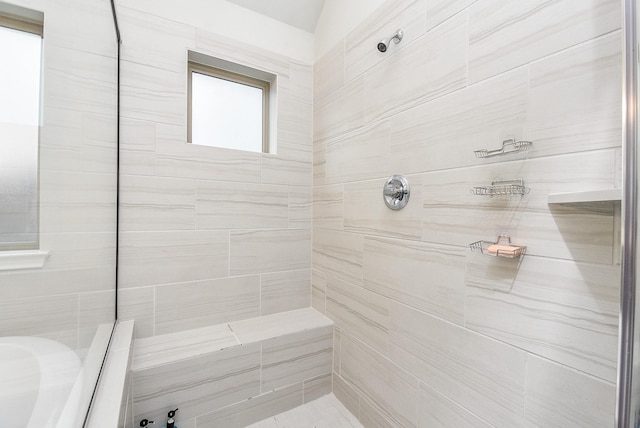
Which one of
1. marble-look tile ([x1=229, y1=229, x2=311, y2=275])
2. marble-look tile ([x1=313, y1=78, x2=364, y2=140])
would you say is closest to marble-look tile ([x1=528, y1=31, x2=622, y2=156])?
marble-look tile ([x1=313, y1=78, x2=364, y2=140])

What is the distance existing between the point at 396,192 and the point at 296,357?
1027mm

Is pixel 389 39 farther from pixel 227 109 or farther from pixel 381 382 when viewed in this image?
pixel 381 382

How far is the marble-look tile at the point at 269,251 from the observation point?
1.58 meters

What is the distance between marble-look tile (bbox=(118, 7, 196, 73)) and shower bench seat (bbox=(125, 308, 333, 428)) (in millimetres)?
1394

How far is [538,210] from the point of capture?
2.45 feet

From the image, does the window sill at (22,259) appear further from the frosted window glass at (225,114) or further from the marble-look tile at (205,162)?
the frosted window glass at (225,114)

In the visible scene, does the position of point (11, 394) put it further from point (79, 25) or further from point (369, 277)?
point (369, 277)

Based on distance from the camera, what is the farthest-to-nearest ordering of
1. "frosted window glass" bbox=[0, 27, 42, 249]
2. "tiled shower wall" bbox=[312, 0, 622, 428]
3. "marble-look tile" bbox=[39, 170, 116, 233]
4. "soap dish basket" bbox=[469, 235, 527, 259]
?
1. "soap dish basket" bbox=[469, 235, 527, 259]
2. "tiled shower wall" bbox=[312, 0, 622, 428]
3. "marble-look tile" bbox=[39, 170, 116, 233]
4. "frosted window glass" bbox=[0, 27, 42, 249]

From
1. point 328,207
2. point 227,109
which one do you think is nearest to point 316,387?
point 328,207

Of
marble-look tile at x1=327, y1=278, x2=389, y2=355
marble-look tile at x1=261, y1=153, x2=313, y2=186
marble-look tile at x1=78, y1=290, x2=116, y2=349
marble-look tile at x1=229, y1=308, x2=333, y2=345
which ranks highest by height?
marble-look tile at x1=261, y1=153, x2=313, y2=186

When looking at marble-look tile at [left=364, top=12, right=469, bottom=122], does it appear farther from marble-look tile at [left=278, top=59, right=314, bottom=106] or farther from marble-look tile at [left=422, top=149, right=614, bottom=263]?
marble-look tile at [left=278, top=59, right=314, bottom=106]

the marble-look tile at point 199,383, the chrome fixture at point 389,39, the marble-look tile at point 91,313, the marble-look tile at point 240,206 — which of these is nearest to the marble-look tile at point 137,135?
the marble-look tile at point 240,206

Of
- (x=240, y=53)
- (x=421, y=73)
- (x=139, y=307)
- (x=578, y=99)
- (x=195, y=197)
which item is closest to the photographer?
(x=578, y=99)

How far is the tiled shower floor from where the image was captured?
4.52ft
